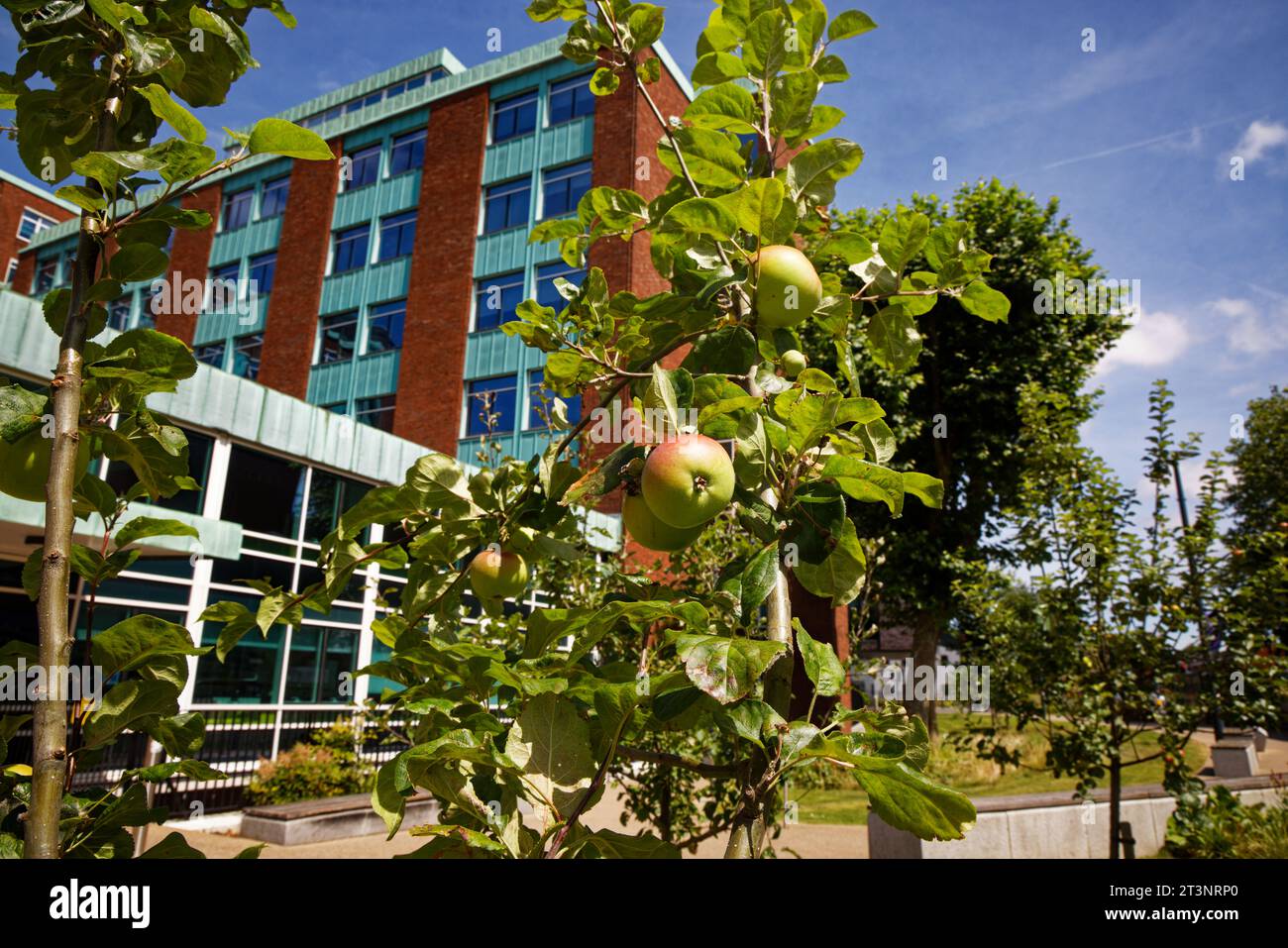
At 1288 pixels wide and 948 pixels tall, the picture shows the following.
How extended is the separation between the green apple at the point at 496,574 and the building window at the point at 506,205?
2406 cm

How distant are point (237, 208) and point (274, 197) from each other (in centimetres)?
226

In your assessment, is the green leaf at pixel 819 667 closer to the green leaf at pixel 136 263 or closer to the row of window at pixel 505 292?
the green leaf at pixel 136 263

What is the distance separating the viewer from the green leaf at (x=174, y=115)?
1.11 m

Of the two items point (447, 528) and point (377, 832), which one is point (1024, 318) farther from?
point (447, 528)

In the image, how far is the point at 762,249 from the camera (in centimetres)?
146

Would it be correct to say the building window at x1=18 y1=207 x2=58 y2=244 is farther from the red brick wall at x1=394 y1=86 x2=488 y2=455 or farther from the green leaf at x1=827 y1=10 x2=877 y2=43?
the green leaf at x1=827 y1=10 x2=877 y2=43

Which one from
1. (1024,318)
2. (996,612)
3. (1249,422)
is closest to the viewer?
(996,612)

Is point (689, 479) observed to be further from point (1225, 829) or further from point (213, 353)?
point (213, 353)

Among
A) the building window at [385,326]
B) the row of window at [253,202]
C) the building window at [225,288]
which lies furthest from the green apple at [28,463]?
the building window at [225,288]

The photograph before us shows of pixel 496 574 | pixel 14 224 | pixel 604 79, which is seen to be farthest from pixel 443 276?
→ pixel 14 224

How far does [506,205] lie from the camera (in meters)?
25.0

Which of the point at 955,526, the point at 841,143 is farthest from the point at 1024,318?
the point at 841,143

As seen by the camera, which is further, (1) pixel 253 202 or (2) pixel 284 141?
(1) pixel 253 202
